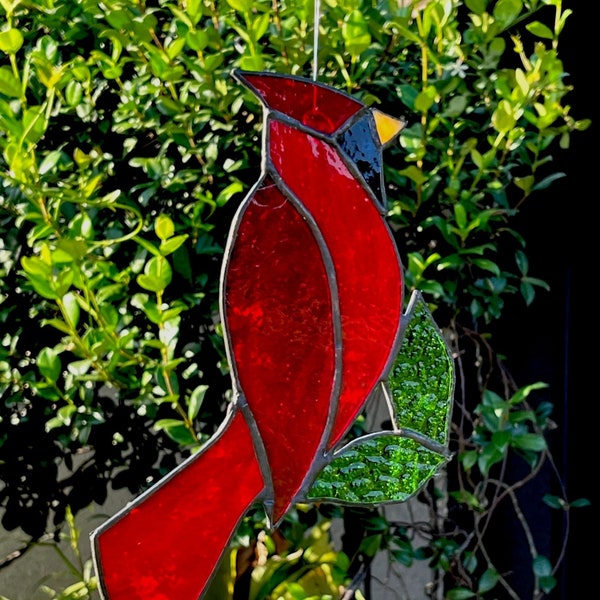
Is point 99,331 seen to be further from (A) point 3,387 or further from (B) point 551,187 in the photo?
(B) point 551,187

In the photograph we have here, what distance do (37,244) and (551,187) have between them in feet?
5.78

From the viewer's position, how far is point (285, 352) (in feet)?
3.68

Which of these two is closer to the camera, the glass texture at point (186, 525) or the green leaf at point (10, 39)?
the glass texture at point (186, 525)

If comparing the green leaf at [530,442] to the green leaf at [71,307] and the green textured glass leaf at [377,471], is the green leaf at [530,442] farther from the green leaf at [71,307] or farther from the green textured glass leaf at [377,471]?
the green leaf at [71,307]

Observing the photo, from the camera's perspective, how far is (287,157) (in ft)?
3.73

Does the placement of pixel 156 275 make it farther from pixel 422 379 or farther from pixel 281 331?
pixel 422 379

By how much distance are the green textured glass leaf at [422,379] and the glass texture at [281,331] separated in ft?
0.52

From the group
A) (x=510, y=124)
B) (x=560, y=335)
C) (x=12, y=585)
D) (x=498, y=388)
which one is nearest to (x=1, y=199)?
(x=510, y=124)

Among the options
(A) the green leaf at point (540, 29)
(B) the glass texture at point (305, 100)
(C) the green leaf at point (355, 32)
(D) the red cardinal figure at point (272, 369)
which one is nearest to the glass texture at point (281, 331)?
(D) the red cardinal figure at point (272, 369)

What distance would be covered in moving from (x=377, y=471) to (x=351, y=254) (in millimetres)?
367

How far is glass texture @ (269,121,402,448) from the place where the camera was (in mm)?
1152

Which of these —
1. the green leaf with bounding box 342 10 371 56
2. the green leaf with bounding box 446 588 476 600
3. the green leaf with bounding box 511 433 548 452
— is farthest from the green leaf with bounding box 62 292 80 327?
the green leaf with bounding box 446 588 476 600

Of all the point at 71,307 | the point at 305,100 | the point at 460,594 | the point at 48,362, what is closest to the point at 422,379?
the point at 305,100

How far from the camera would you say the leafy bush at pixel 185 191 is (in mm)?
1631
